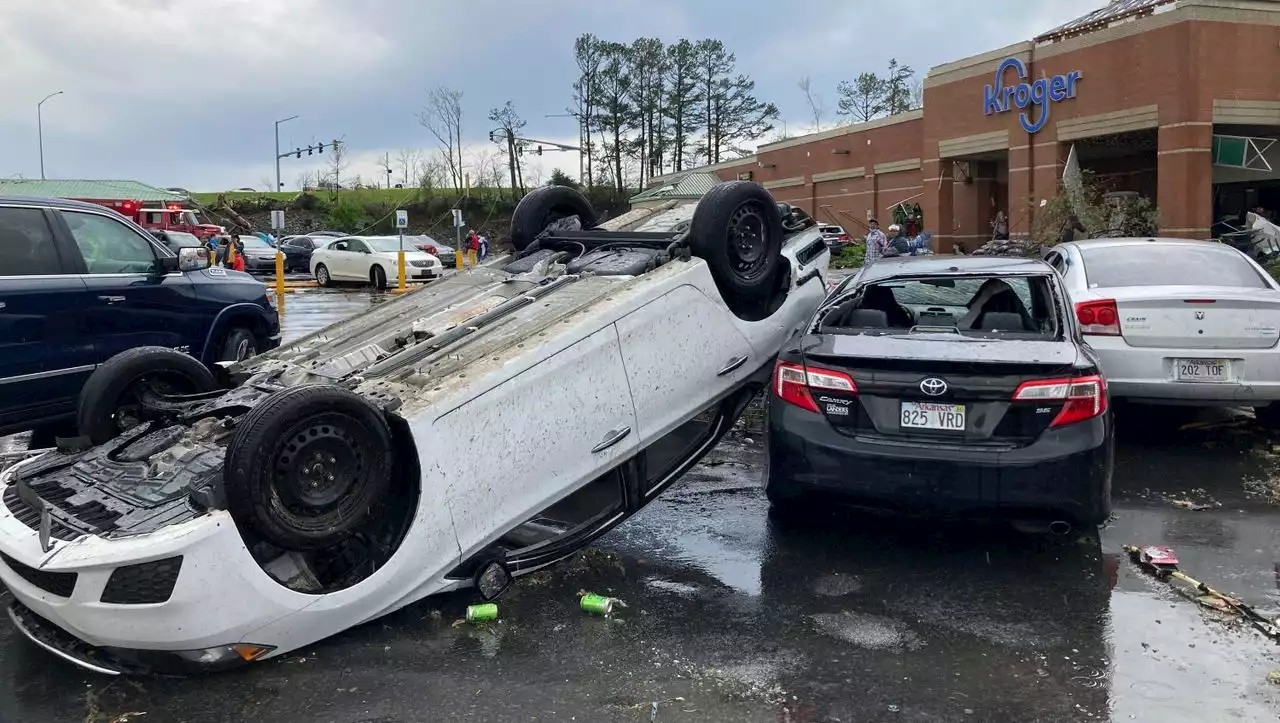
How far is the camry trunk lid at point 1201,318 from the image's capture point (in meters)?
6.30

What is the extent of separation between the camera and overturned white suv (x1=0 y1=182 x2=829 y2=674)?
3406 mm

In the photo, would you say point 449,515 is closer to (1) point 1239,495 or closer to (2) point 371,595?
(2) point 371,595

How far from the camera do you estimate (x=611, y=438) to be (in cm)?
445

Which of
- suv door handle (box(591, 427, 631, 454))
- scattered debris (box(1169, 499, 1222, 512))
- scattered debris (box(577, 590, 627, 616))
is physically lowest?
scattered debris (box(1169, 499, 1222, 512))

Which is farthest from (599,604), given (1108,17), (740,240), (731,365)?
(1108,17)

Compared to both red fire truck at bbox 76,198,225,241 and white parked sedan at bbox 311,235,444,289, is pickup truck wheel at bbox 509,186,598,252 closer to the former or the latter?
white parked sedan at bbox 311,235,444,289

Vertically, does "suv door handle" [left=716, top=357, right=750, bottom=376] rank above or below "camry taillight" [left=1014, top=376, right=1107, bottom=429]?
above

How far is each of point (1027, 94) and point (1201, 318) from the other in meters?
19.9

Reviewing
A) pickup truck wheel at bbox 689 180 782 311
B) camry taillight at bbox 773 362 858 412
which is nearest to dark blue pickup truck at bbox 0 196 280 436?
pickup truck wheel at bbox 689 180 782 311

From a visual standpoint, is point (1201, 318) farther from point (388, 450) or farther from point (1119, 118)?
point (1119, 118)

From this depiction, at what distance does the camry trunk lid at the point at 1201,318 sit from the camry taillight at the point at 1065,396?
8.35 feet

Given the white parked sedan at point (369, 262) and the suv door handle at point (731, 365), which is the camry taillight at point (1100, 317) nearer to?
the suv door handle at point (731, 365)

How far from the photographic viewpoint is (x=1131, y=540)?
5.09 metres

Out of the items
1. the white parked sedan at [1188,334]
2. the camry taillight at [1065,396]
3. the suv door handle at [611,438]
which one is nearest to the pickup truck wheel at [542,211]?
the suv door handle at [611,438]
